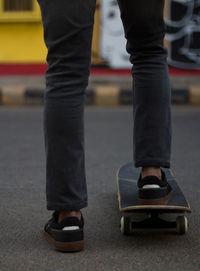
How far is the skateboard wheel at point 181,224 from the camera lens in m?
2.05

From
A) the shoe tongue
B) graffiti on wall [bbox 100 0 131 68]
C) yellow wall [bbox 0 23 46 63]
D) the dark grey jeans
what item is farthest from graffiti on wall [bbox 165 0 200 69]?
the dark grey jeans

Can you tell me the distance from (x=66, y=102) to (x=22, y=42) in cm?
648

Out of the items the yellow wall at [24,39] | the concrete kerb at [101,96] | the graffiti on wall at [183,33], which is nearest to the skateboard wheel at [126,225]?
the concrete kerb at [101,96]

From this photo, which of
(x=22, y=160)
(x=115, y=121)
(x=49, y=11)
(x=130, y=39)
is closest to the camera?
(x=49, y=11)

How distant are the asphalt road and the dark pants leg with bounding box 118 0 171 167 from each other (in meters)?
0.29

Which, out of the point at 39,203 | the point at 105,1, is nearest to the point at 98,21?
the point at 105,1

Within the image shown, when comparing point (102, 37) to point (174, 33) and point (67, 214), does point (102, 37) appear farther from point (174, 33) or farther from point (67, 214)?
point (67, 214)

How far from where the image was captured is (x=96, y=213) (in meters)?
2.38

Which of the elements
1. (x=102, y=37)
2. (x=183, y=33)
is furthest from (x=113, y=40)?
(x=183, y=33)

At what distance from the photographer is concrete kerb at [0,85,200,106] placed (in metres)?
6.62

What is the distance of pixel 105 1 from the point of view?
799 cm

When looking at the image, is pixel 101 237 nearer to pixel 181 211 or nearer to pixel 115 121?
pixel 181 211

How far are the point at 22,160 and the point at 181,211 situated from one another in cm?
170

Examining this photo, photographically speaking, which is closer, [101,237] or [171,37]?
[101,237]
